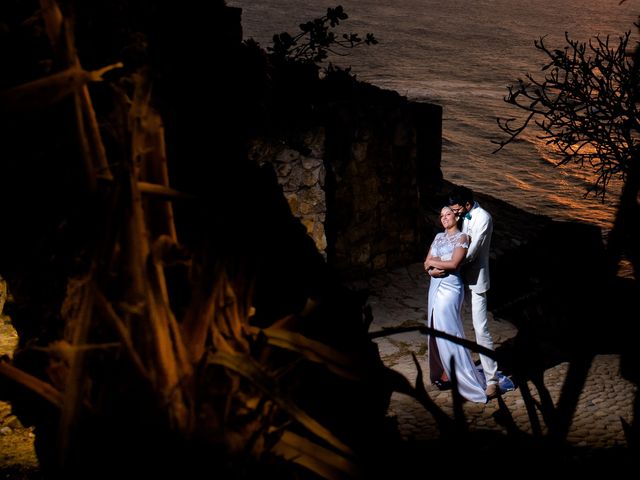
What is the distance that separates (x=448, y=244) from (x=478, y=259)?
33cm

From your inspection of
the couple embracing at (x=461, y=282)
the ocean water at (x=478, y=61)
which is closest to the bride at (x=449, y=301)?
the couple embracing at (x=461, y=282)

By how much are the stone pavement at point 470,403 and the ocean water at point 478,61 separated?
4.09 metres

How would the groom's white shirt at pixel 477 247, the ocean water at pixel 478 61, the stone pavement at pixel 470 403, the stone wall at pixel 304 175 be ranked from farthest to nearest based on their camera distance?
the ocean water at pixel 478 61
the stone wall at pixel 304 175
the groom's white shirt at pixel 477 247
the stone pavement at pixel 470 403

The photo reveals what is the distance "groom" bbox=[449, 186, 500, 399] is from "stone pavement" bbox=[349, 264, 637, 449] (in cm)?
32

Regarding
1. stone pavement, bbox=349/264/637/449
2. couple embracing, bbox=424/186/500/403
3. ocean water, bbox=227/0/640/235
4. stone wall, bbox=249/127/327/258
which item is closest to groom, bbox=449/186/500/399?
couple embracing, bbox=424/186/500/403

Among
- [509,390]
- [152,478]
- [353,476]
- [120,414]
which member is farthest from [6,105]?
[509,390]

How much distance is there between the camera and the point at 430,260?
246 inches

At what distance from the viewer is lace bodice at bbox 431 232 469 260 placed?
6086 millimetres

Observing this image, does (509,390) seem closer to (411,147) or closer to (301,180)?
(301,180)

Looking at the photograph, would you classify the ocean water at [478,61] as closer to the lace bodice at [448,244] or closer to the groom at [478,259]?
the groom at [478,259]

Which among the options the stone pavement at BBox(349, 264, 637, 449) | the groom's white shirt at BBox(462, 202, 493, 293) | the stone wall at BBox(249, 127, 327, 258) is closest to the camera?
the stone pavement at BBox(349, 264, 637, 449)

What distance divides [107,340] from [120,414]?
15 cm

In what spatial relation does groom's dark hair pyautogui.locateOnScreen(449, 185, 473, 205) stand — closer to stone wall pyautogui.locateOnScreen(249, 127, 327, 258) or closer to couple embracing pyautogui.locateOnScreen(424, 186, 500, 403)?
couple embracing pyautogui.locateOnScreen(424, 186, 500, 403)

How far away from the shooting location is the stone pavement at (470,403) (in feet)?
17.2
